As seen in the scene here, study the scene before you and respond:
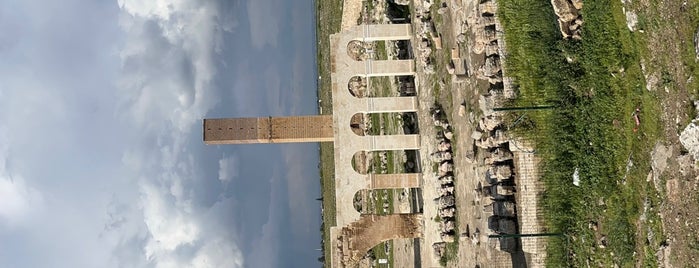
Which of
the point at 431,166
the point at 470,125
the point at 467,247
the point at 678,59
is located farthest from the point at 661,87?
the point at 431,166

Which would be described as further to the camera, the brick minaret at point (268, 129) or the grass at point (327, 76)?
the grass at point (327, 76)

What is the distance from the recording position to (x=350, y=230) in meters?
19.2

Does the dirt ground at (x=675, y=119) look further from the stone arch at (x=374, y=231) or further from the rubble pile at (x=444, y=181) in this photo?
the stone arch at (x=374, y=231)

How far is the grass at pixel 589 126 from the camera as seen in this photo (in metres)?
11.2

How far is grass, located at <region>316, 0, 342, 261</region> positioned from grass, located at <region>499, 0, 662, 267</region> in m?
18.3

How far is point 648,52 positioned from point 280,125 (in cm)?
1100

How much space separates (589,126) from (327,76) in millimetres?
23699

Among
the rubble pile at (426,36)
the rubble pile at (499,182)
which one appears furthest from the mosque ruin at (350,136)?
the rubble pile at (499,182)

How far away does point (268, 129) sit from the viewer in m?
19.5

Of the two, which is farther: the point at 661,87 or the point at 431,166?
the point at 431,166

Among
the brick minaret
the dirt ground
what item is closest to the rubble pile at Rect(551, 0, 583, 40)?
the dirt ground

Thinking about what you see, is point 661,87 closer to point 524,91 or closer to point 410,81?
point 524,91

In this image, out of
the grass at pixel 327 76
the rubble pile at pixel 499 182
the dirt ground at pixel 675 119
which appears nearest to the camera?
the dirt ground at pixel 675 119

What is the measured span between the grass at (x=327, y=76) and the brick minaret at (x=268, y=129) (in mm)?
11929
